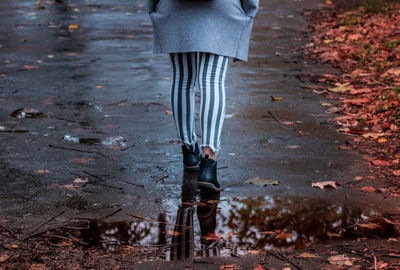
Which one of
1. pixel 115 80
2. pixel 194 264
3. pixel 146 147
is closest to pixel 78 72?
pixel 115 80

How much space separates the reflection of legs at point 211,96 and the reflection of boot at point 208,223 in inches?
10.8

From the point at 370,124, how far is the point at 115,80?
297 centimetres

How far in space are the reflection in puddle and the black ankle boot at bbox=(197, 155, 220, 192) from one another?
81 mm

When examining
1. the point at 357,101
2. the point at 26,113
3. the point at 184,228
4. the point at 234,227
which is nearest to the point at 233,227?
the point at 234,227

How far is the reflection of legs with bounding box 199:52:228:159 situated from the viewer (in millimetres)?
3834

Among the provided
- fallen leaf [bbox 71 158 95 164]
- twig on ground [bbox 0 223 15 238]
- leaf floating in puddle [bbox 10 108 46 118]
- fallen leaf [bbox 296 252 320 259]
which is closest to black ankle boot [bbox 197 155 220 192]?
fallen leaf [bbox 296 252 320 259]

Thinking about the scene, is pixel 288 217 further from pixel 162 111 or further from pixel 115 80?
pixel 115 80

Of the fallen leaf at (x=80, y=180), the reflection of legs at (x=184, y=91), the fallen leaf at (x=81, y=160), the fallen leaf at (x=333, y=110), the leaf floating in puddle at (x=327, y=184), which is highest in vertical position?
the reflection of legs at (x=184, y=91)

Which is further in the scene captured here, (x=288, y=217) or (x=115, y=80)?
(x=115, y=80)

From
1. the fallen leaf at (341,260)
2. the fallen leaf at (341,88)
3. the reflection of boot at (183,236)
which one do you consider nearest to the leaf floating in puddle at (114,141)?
the reflection of boot at (183,236)

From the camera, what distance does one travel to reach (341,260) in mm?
2959

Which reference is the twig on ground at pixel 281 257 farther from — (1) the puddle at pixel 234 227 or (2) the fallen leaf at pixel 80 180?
(2) the fallen leaf at pixel 80 180

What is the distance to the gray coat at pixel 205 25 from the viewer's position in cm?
375

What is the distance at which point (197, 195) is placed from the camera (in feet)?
12.7
